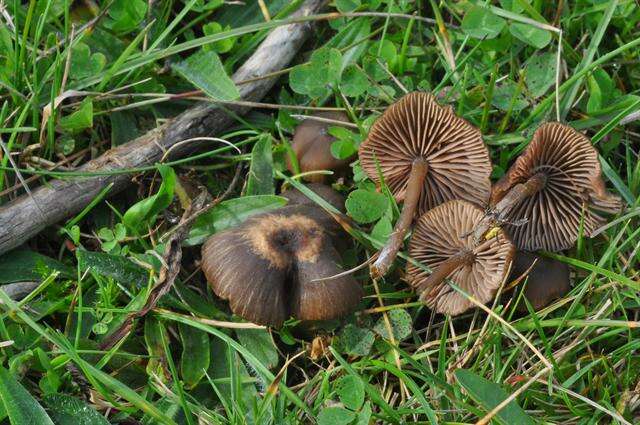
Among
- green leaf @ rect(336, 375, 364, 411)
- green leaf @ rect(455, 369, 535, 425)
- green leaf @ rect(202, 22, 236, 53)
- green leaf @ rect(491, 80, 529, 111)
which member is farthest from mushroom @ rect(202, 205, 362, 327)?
green leaf @ rect(491, 80, 529, 111)

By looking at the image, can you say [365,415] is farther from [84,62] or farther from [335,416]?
[84,62]

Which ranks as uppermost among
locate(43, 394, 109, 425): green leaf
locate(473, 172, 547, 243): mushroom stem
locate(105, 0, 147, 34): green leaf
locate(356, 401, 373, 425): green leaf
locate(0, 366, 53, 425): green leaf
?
locate(105, 0, 147, 34): green leaf

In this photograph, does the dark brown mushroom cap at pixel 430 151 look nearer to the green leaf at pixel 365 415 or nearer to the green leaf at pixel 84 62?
the green leaf at pixel 365 415

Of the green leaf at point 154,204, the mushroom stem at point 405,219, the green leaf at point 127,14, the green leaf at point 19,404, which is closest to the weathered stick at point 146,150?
the green leaf at point 154,204

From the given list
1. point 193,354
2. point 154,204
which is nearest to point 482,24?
point 154,204

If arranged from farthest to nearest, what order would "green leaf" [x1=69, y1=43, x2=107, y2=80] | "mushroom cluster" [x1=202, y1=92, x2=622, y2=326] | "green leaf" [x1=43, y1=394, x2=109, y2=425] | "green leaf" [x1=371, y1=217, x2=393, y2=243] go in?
"green leaf" [x1=69, y1=43, x2=107, y2=80] < "green leaf" [x1=371, y1=217, x2=393, y2=243] < "mushroom cluster" [x1=202, y1=92, x2=622, y2=326] < "green leaf" [x1=43, y1=394, x2=109, y2=425]

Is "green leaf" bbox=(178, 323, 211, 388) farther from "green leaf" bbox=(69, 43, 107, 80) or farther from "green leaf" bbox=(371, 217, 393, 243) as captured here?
"green leaf" bbox=(69, 43, 107, 80)

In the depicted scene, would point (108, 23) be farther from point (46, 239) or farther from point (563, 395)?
point (563, 395)

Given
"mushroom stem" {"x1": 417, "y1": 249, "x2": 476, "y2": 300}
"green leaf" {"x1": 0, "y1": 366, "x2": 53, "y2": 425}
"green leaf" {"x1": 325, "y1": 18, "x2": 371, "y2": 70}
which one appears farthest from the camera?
"green leaf" {"x1": 325, "y1": 18, "x2": 371, "y2": 70}
